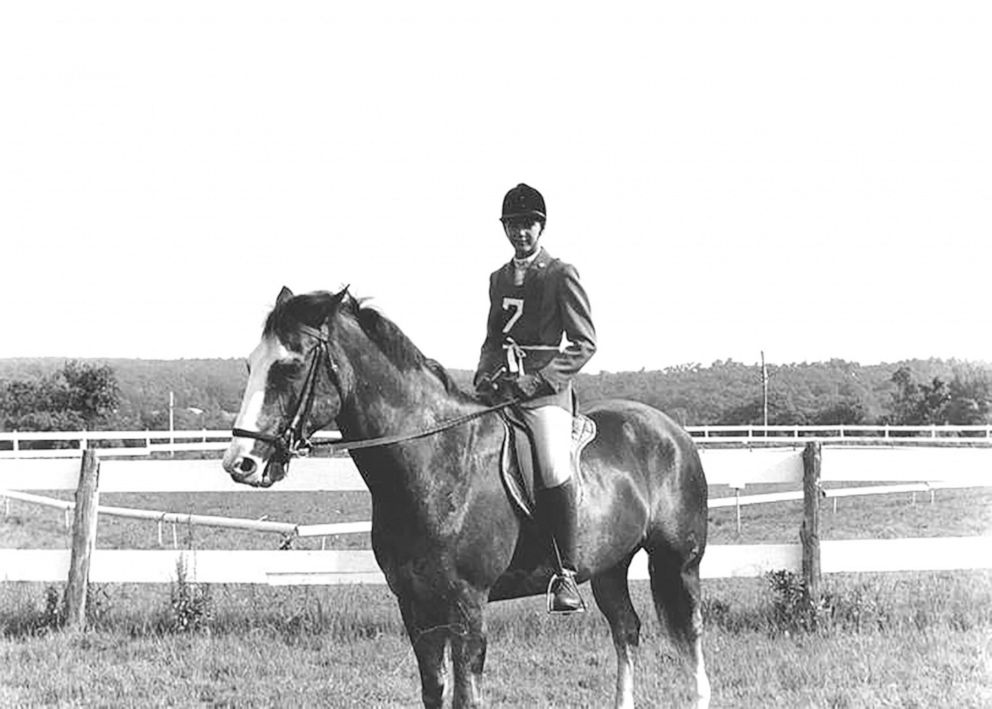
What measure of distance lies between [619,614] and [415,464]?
7.49 ft

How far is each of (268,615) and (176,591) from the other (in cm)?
80

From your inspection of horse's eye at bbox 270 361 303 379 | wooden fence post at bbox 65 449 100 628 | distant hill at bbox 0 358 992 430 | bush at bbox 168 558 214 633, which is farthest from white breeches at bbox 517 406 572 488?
distant hill at bbox 0 358 992 430

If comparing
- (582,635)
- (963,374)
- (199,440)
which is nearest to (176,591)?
(582,635)

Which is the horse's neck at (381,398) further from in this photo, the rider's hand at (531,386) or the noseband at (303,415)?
the rider's hand at (531,386)

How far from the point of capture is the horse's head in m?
4.27

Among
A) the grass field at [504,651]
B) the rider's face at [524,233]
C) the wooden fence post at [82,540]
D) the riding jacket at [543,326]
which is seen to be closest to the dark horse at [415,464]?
the riding jacket at [543,326]

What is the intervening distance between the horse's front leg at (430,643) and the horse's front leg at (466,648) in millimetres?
55

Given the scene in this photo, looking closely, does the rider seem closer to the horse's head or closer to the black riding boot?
the black riding boot

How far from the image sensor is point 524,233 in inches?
211

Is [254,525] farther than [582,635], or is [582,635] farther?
[254,525]

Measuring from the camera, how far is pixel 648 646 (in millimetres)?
7758

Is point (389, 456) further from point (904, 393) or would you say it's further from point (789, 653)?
point (904, 393)

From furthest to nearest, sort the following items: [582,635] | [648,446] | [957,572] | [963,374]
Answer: [963,374] → [957,572] → [582,635] → [648,446]

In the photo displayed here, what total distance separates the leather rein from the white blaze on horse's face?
0.05m
